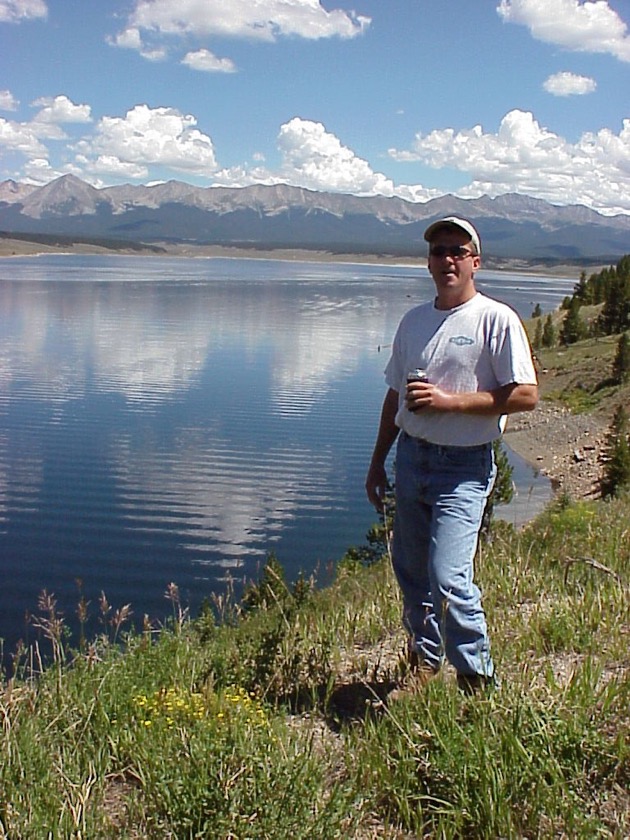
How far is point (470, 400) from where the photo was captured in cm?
383

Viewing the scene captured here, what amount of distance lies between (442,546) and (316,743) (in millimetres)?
926

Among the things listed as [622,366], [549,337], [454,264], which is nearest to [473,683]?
[454,264]

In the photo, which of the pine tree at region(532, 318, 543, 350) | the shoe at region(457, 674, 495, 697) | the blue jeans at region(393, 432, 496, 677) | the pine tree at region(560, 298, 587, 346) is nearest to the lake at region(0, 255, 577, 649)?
the blue jeans at region(393, 432, 496, 677)

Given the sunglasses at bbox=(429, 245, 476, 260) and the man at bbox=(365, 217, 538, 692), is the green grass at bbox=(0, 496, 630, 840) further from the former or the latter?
the sunglasses at bbox=(429, 245, 476, 260)

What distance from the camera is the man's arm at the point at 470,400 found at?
12.5 feet

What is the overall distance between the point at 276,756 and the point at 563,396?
52.0 m

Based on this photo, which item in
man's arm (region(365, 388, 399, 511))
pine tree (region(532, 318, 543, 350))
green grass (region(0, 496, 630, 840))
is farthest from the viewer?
pine tree (region(532, 318, 543, 350))

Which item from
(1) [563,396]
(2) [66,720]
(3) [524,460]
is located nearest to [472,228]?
(2) [66,720]

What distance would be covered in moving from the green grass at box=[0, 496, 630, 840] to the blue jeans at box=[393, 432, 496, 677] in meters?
0.19

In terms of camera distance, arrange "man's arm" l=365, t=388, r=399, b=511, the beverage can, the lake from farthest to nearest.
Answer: the lake < "man's arm" l=365, t=388, r=399, b=511 < the beverage can

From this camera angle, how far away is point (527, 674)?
12.8ft

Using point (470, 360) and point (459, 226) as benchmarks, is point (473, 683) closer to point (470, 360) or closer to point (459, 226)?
point (470, 360)

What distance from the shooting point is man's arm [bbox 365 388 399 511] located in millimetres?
4422

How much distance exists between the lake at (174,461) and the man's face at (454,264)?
2758 mm
